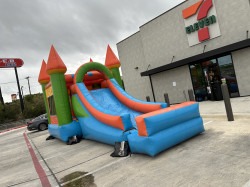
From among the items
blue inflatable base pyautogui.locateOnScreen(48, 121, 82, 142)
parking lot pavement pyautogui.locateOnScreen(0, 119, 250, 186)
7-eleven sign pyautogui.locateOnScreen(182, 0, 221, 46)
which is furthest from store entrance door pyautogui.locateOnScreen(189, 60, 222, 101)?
blue inflatable base pyautogui.locateOnScreen(48, 121, 82, 142)

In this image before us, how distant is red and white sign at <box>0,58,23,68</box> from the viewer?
106 ft

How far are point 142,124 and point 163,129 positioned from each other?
0.55m

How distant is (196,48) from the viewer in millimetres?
14172

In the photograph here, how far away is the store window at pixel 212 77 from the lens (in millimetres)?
12791

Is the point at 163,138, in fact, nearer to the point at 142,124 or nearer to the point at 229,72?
the point at 142,124

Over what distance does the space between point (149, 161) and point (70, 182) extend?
1.65 meters

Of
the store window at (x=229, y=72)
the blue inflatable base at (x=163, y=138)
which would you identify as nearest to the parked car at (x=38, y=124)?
the store window at (x=229, y=72)

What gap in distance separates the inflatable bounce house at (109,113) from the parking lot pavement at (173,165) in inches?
13.7

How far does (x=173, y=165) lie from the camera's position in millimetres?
4141

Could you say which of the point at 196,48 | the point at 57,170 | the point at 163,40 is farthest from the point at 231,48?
the point at 57,170

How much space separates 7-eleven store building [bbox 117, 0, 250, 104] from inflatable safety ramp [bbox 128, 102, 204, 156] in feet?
25.9

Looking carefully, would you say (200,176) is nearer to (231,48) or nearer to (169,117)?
(169,117)

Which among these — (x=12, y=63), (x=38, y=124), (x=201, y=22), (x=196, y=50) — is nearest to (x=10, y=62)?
(x=12, y=63)

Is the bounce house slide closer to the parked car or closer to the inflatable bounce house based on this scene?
the inflatable bounce house
